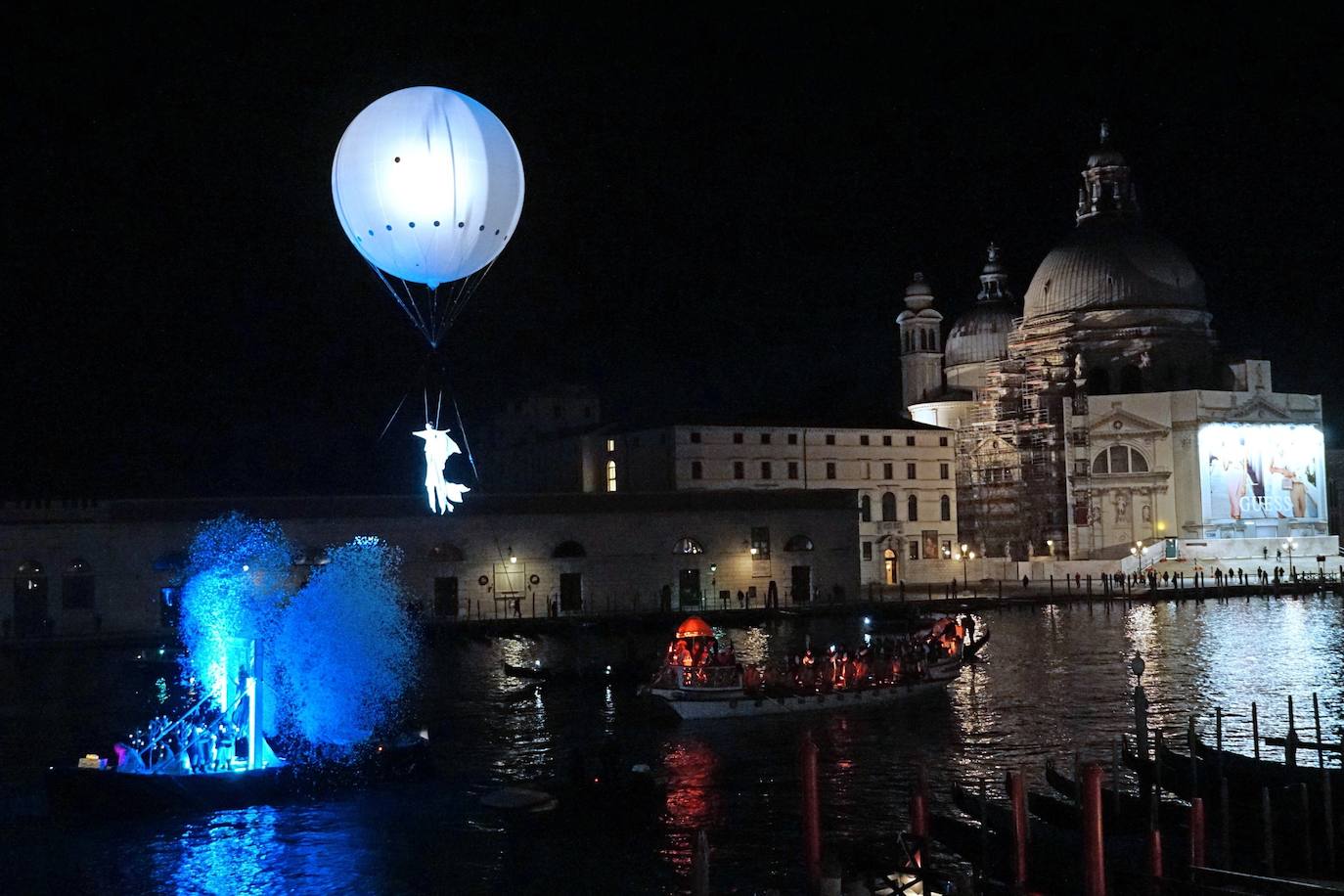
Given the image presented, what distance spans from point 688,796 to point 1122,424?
65.0m

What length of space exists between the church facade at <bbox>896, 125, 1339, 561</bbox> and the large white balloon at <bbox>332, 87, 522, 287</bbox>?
60.8 metres

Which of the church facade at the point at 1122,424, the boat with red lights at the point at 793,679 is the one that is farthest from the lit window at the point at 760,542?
the boat with red lights at the point at 793,679

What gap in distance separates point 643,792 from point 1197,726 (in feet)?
45.4

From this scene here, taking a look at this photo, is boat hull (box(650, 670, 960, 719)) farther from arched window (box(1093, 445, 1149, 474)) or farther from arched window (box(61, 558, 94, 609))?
arched window (box(1093, 445, 1149, 474))

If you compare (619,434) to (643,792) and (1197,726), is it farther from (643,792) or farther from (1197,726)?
(643,792)

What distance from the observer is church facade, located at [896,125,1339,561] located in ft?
274

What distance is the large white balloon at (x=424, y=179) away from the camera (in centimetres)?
2706

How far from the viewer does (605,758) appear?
81.8 ft

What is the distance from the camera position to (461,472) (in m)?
111

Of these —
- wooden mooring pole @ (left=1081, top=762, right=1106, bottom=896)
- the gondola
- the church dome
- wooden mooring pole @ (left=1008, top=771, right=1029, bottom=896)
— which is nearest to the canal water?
the gondola

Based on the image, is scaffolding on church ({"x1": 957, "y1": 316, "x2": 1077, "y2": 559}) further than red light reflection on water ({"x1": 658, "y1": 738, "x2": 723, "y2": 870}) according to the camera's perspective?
Yes

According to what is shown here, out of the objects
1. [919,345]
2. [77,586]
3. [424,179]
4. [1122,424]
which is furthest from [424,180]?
[919,345]

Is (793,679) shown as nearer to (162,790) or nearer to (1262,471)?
(162,790)

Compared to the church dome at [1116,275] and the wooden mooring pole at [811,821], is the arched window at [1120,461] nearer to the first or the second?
the church dome at [1116,275]
